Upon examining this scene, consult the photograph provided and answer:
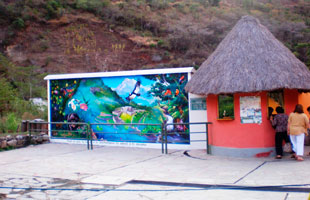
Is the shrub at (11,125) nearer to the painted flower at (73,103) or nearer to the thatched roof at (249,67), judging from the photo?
the painted flower at (73,103)

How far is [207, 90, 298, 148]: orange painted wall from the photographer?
10.8 metres

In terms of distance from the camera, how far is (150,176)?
862 centimetres

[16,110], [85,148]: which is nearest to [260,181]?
[85,148]

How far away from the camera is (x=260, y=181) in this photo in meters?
7.67

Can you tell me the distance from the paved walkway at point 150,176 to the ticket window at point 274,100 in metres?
1.61

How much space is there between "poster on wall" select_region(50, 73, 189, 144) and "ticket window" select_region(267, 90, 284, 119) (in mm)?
3132

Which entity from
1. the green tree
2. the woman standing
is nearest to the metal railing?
the woman standing

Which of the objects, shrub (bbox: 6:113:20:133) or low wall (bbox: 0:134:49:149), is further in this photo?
shrub (bbox: 6:113:20:133)

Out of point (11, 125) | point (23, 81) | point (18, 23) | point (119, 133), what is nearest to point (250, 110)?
point (119, 133)

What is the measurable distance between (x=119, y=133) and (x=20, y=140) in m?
4.21

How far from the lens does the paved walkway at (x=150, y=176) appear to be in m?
6.94

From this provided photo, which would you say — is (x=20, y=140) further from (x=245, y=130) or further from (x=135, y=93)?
(x=245, y=130)

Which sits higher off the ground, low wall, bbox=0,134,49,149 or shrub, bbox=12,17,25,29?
shrub, bbox=12,17,25,29

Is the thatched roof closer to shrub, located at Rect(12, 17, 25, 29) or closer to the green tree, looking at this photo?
the green tree
